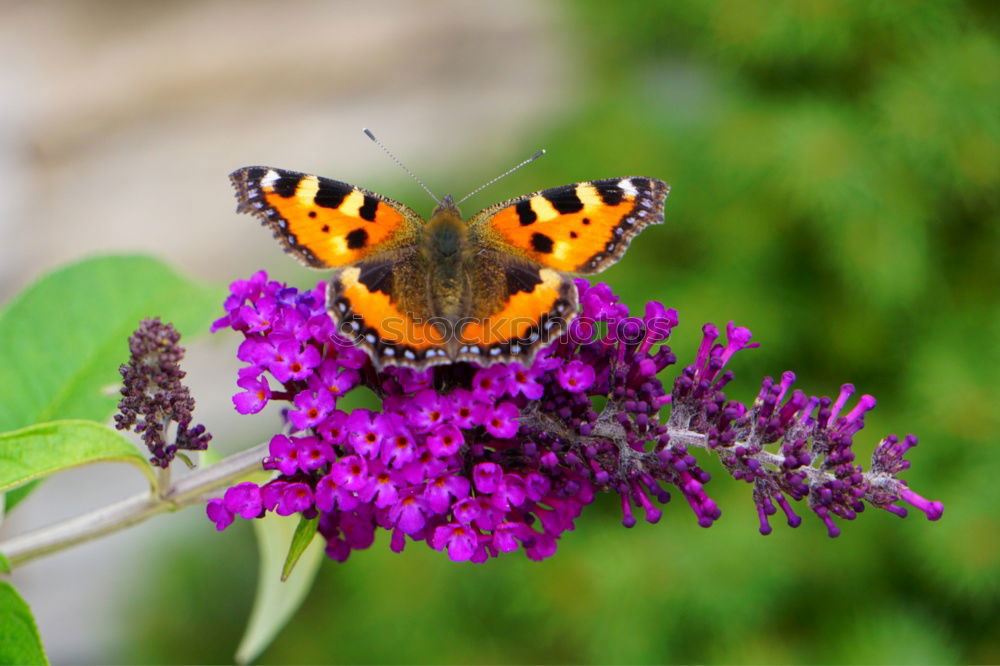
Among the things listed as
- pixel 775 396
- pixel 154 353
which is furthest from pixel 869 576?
pixel 154 353

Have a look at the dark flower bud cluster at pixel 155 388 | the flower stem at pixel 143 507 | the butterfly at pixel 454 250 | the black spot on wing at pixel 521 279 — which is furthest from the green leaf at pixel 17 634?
the black spot on wing at pixel 521 279

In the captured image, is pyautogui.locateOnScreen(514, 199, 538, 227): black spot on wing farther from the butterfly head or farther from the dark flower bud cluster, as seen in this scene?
the dark flower bud cluster

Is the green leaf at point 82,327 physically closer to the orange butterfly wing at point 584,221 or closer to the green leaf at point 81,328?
the green leaf at point 81,328

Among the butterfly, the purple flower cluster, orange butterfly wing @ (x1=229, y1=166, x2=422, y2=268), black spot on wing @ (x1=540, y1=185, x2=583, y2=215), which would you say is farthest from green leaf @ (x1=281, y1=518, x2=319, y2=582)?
black spot on wing @ (x1=540, y1=185, x2=583, y2=215)

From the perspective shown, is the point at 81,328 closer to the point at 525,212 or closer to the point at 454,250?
the point at 454,250

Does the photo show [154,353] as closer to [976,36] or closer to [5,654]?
[5,654]

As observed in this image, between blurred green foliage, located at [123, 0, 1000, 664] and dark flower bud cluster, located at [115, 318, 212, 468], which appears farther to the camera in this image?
blurred green foliage, located at [123, 0, 1000, 664]
